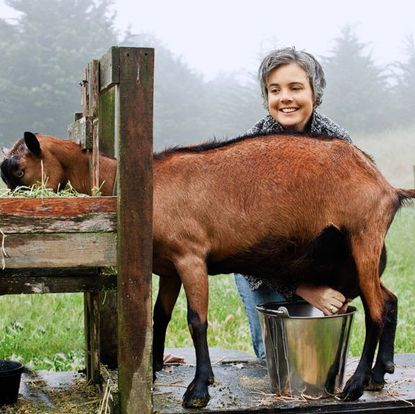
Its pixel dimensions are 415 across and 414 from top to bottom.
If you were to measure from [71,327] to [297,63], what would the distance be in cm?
353

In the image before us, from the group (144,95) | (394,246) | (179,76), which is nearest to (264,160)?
(144,95)

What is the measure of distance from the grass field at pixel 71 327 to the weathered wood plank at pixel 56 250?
237 centimetres

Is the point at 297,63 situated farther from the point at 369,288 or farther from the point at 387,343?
the point at 387,343

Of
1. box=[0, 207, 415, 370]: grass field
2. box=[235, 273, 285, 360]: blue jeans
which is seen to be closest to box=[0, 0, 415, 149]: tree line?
box=[0, 207, 415, 370]: grass field

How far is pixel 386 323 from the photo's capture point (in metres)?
4.33

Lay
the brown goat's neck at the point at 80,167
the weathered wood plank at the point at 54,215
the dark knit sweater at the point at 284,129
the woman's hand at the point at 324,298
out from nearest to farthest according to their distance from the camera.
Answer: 1. the weathered wood plank at the point at 54,215
2. the brown goat's neck at the point at 80,167
3. the woman's hand at the point at 324,298
4. the dark knit sweater at the point at 284,129

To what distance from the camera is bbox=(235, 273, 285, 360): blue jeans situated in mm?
5277

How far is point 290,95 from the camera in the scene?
4.74m

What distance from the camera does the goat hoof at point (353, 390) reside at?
12.9 feet

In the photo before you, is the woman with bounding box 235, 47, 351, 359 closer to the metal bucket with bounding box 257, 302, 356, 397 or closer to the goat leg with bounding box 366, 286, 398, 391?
the goat leg with bounding box 366, 286, 398, 391

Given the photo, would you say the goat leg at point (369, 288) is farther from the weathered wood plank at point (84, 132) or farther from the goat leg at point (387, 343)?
the weathered wood plank at point (84, 132)

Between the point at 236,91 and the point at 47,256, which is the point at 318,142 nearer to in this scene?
the point at 47,256

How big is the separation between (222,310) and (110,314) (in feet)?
11.3

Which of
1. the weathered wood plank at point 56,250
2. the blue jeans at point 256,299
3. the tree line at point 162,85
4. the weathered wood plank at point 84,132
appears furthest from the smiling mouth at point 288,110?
the tree line at point 162,85
